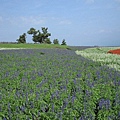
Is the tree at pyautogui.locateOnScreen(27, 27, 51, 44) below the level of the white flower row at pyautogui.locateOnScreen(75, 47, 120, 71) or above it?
above

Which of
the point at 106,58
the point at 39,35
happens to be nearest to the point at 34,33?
the point at 39,35

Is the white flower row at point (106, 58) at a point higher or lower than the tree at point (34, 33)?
lower

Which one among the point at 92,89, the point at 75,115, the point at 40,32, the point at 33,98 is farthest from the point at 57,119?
the point at 40,32

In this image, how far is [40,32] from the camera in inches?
2312

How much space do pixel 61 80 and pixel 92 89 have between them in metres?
1.24

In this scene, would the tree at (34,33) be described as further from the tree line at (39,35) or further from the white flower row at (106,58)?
the white flower row at (106,58)

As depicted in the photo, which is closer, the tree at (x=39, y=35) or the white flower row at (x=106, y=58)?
the white flower row at (x=106, y=58)

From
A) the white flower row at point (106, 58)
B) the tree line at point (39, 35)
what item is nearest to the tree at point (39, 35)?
the tree line at point (39, 35)

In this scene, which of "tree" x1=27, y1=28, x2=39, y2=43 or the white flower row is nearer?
the white flower row

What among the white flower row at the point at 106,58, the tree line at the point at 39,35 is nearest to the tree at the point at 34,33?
the tree line at the point at 39,35

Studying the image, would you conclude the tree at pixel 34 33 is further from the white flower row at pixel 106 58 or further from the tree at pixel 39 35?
the white flower row at pixel 106 58

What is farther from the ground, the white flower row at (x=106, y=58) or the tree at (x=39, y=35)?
the tree at (x=39, y=35)

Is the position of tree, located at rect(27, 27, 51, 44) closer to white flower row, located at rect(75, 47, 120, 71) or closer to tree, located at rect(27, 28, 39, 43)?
tree, located at rect(27, 28, 39, 43)

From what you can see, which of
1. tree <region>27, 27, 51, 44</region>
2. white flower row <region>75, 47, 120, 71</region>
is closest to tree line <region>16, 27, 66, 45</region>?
tree <region>27, 27, 51, 44</region>
